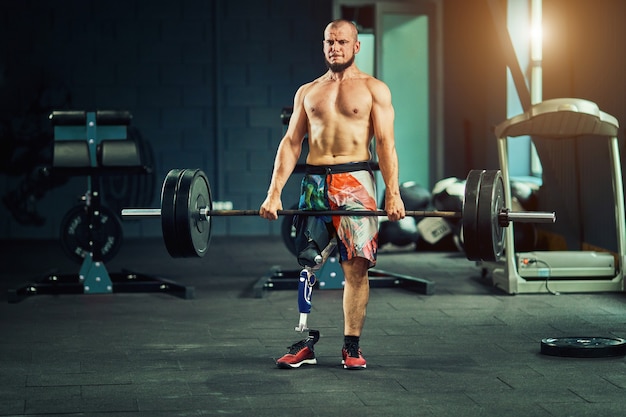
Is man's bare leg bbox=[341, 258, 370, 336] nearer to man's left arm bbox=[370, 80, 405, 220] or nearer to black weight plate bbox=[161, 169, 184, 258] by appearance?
man's left arm bbox=[370, 80, 405, 220]

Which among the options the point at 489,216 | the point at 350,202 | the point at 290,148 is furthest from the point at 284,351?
the point at 489,216

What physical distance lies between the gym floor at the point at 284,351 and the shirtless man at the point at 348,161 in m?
0.28

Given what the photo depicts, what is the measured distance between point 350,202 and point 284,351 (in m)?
0.79

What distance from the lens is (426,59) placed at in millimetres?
10117

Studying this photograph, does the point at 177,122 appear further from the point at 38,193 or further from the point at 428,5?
the point at 428,5

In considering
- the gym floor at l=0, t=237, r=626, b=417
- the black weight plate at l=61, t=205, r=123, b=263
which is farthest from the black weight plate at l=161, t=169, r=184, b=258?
the black weight plate at l=61, t=205, r=123, b=263

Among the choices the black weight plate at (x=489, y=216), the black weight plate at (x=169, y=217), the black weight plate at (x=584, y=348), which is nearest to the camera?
the black weight plate at (x=489, y=216)

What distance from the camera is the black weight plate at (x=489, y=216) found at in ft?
Answer: 13.3

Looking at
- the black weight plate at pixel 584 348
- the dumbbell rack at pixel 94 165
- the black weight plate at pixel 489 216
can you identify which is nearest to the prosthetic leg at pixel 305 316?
the black weight plate at pixel 489 216

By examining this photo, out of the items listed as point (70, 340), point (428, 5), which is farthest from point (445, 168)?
point (70, 340)

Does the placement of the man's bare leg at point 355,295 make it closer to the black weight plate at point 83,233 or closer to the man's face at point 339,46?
the man's face at point 339,46

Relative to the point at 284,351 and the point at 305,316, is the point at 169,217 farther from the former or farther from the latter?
the point at 284,351

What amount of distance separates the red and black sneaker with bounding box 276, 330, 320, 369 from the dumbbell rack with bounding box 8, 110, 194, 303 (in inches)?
79.1

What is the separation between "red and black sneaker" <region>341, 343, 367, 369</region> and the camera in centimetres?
427
